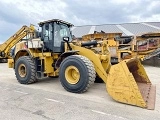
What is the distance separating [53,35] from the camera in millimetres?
6578

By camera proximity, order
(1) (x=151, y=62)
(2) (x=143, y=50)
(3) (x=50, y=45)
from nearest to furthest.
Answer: (3) (x=50, y=45) → (2) (x=143, y=50) → (1) (x=151, y=62)

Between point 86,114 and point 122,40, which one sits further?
point 122,40

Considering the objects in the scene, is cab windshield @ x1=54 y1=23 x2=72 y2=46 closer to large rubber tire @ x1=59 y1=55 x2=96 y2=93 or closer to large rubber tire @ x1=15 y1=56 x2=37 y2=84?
large rubber tire @ x1=15 y1=56 x2=37 y2=84

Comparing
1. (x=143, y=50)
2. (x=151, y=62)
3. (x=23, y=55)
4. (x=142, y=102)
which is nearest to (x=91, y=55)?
(x=142, y=102)

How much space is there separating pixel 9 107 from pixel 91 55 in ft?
8.89

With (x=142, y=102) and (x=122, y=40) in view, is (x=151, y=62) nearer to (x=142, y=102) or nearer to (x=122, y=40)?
(x=122, y=40)

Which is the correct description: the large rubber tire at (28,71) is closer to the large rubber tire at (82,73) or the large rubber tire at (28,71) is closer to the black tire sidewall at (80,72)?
the black tire sidewall at (80,72)

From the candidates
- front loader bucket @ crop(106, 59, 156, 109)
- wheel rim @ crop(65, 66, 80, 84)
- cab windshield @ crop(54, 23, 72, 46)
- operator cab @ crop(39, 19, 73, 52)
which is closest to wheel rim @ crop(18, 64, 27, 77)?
operator cab @ crop(39, 19, 73, 52)

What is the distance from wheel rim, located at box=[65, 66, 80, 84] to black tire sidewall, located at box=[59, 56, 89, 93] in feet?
0.30

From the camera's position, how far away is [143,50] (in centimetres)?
1232

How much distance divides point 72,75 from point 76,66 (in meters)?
0.49

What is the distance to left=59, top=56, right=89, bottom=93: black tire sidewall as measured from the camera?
5125 mm

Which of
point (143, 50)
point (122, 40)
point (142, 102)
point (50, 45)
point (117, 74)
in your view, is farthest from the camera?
point (122, 40)

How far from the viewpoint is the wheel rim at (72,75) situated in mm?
5488
